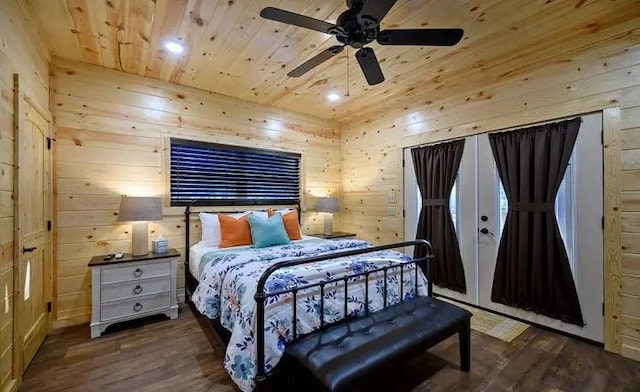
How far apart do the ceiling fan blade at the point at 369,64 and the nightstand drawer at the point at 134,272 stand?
2.68 meters

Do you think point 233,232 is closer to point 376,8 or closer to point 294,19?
point 294,19

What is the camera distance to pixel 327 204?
179 inches

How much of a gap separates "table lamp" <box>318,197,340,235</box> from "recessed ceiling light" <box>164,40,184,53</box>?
2657mm

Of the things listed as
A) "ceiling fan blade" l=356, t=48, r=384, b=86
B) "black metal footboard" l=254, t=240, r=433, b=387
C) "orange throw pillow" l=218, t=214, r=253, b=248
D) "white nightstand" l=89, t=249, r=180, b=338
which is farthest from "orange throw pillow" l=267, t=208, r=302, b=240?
"ceiling fan blade" l=356, t=48, r=384, b=86

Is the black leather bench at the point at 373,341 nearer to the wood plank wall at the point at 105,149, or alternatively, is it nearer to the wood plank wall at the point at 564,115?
the wood plank wall at the point at 564,115

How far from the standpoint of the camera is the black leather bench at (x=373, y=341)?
1514 millimetres

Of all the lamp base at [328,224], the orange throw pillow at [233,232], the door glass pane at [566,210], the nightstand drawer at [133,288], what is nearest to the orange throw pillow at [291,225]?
the orange throw pillow at [233,232]

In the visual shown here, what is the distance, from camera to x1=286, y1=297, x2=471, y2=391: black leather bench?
1.51m

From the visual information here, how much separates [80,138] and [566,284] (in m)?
4.94

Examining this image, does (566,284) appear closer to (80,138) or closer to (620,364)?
(620,364)

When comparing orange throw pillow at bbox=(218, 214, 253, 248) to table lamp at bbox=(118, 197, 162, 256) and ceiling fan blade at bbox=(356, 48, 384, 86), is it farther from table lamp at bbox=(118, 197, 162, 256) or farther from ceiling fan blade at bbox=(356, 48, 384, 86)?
ceiling fan blade at bbox=(356, 48, 384, 86)

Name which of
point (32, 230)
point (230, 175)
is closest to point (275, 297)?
point (32, 230)

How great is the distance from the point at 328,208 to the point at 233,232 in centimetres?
163

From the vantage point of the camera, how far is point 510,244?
120 inches
